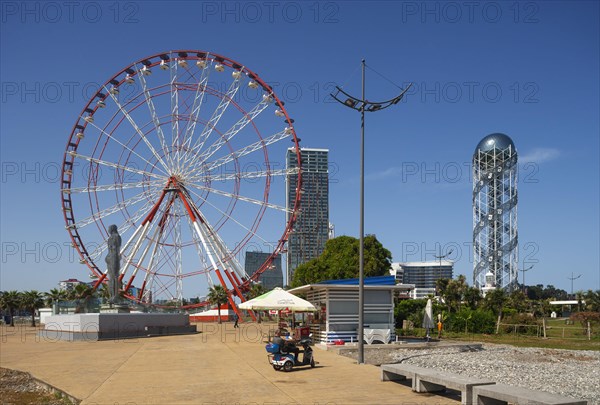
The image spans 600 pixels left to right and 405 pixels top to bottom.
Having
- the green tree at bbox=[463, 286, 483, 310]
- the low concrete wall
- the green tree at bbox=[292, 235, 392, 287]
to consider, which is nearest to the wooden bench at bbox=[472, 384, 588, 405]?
the low concrete wall

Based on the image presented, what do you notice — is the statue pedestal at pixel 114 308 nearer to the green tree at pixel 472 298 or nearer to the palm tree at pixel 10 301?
the green tree at pixel 472 298

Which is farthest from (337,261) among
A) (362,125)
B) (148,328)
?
(362,125)

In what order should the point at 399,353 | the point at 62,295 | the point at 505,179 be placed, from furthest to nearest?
the point at 505,179, the point at 62,295, the point at 399,353

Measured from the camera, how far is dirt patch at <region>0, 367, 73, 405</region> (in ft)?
38.0

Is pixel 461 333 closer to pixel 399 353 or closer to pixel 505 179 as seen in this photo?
pixel 399 353

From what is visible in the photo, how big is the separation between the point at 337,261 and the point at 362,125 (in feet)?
123

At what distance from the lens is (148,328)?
3534 cm

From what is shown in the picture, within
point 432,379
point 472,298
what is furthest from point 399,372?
point 472,298

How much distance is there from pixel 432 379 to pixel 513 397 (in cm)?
227

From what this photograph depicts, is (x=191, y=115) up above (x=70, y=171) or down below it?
above

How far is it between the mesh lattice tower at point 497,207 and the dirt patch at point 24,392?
104m

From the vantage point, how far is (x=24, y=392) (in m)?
12.8

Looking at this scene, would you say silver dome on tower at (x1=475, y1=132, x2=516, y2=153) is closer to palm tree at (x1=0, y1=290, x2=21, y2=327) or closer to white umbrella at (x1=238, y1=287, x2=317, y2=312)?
palm tree at (x1=0, y1=290, x2=21, y2=327)

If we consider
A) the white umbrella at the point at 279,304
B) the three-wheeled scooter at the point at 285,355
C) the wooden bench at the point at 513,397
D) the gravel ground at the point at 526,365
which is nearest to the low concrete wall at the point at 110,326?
the white umbrella at the point at 279,304
